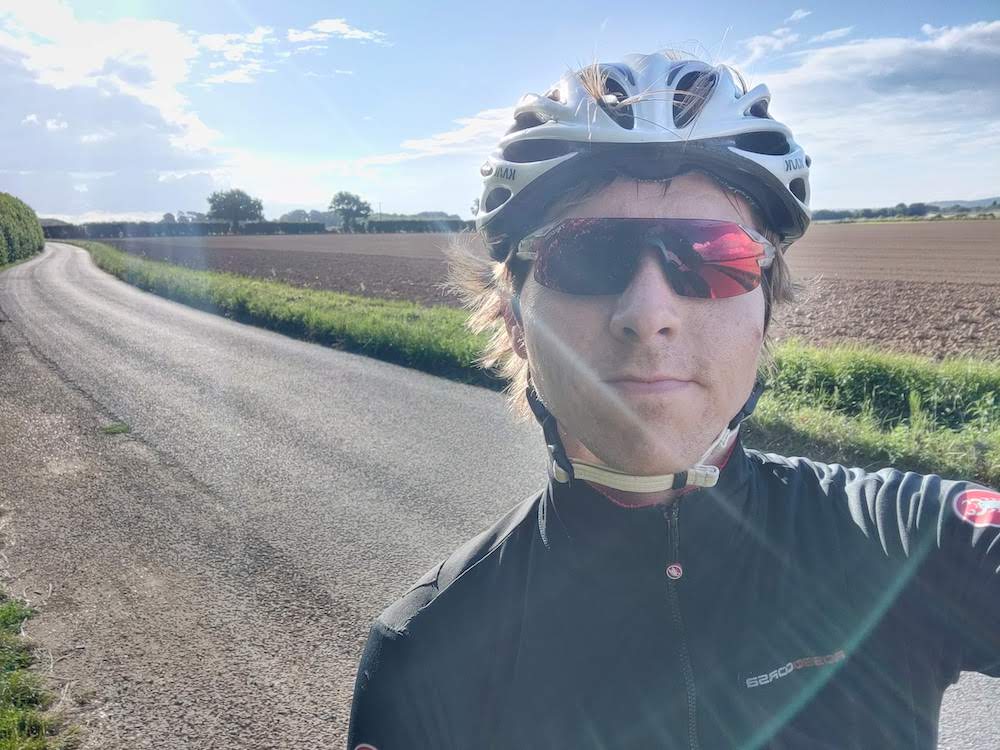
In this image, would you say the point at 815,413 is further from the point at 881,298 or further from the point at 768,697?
the point at 881,298

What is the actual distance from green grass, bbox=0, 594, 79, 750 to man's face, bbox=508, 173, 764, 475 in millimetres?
2816

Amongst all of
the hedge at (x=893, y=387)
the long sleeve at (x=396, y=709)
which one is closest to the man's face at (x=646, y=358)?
the long sleeve at (x=396, y=709)

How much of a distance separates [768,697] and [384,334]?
10.5m

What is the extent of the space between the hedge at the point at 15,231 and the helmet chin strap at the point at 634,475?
44802 mm

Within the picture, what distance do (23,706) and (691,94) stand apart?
3.54 m

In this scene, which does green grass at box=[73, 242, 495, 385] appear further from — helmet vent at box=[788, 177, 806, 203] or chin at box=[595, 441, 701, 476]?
chin at box=[595, 441, 701, 476]

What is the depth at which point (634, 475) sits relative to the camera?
4.36 feet

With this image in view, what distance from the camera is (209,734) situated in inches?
116

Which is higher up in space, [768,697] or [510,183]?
[510,183]

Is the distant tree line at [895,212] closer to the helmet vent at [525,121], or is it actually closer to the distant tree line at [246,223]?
the distant tree line at [246,223]

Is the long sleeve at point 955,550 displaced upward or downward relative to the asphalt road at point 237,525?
upward

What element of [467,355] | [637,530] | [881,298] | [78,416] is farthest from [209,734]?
[881,298]

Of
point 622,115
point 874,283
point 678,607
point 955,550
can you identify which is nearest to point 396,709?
point 678,607

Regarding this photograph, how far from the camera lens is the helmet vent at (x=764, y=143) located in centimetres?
152
